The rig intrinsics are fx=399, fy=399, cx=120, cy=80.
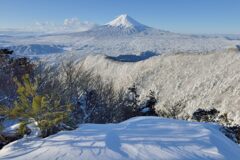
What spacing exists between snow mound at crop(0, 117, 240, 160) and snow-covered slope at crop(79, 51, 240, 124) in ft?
124

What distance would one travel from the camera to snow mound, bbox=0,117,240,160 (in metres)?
5.42

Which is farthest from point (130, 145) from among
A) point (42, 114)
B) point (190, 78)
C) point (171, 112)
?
point (190, 78)

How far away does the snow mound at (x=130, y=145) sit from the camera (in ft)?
17.8

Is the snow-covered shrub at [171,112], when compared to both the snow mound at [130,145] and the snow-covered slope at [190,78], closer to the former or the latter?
the snow-covered slope at [190,78]

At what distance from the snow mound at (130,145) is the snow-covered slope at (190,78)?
124 feet

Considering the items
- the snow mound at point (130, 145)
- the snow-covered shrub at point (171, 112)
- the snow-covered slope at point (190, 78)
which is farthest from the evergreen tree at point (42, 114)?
the snow-covered slope at point (190, 78)

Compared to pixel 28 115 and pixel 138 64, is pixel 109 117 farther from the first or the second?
pixel 138 64

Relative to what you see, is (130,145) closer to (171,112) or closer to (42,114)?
(42,114)

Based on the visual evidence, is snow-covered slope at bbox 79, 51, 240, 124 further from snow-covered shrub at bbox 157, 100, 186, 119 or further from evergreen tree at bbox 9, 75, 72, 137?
evergreen tree at bbox 9, 75, 72, 137

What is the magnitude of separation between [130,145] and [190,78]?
219ft

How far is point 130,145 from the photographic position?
18.8 feet

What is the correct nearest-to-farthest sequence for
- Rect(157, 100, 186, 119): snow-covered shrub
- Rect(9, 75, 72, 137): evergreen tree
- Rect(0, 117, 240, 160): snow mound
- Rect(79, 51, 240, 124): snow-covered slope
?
Rect(0, 117, 240, 160): snow mound → Rect(9, 75, 72, 137): evergreen tree → Rect(157, 100, 186, 119): snow-covered shrub → Rect(79, 51, 240, 124): snow-covered slope

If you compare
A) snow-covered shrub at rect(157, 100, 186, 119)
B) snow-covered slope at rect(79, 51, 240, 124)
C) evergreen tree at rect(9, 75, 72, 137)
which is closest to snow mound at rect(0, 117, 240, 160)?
evergreen tree at rect(9, 75, 72, 137)

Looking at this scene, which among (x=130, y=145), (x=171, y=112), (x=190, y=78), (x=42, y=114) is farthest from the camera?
(x=190, y=78)
